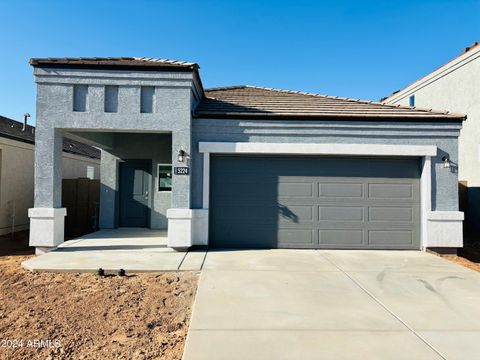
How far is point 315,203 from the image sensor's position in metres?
8.55

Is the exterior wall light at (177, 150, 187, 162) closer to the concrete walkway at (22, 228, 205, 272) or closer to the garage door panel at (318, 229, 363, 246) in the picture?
the concrete walkway at (22, 228, 205, 272)

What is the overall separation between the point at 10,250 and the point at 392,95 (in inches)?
824

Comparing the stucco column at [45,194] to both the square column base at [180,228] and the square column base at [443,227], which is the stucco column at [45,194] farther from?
the square column base at [443,227]

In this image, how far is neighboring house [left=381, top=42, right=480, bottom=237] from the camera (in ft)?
40.2

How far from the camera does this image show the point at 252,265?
6723 millimetres

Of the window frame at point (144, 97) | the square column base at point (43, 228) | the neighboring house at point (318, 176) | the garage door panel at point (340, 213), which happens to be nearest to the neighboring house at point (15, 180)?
the square column base at point (43, 228)

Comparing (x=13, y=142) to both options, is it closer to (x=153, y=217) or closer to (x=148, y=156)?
(x=148, y=156)

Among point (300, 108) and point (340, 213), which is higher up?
point (300, 108)

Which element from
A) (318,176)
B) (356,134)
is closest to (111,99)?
(318,176)

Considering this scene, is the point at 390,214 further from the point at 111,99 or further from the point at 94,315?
the point at 111,99

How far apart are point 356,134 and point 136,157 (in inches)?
293

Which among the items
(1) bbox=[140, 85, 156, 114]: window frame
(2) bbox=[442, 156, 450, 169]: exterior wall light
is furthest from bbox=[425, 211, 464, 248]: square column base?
(1) bbox=[140, 85, 156, 114]: window frame

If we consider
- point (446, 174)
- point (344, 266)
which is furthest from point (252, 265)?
point (446, 174)

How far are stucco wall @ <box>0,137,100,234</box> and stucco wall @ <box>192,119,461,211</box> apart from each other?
22.6 ft
